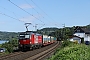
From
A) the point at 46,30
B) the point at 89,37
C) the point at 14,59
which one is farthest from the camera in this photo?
the point at 46,30

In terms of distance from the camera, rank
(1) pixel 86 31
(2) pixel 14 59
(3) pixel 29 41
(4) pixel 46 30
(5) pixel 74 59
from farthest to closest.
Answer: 1. (4) pixel 46 30
2. (1) pixel 86 31
3. (3) pixel 29 41
4. (2) pixel 14 59
5. (5) pixel 74 59

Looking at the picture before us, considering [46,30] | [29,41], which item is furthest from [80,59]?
[46,30]

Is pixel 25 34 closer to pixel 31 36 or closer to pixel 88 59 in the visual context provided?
pixel 31 36

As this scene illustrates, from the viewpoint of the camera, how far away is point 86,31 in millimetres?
118625

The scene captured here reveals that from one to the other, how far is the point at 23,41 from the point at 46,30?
99.4m

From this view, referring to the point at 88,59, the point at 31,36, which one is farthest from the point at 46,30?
the point at 88,59

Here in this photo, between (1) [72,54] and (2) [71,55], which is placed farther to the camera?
(1) [72,54]

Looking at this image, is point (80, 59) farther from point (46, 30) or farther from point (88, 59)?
point (46, 30)

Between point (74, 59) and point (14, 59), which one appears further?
point (14, 59)

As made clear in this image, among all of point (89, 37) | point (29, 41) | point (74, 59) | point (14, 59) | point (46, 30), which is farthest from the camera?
point (46, 30)

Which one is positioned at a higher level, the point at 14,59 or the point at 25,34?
the point at 25,34

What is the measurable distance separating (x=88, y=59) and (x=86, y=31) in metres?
106

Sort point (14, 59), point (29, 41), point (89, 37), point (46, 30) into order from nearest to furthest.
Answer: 1. point (14, 59)
2. point (29, 41)
3. point (89, 37)
4. point (46, 30)

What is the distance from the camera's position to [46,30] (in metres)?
144
